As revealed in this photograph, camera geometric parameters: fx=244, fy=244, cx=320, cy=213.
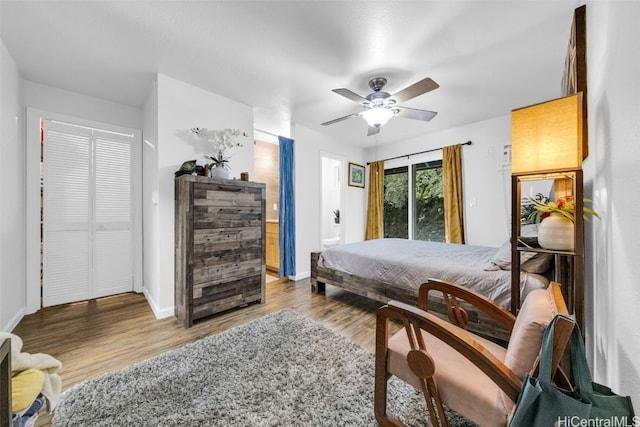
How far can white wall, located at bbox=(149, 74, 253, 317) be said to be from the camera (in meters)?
2.59

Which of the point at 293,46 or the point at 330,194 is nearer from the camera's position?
the point at 293,46

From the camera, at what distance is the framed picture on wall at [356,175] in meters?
5.07

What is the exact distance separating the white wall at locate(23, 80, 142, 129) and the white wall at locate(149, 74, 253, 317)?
1.83 ft

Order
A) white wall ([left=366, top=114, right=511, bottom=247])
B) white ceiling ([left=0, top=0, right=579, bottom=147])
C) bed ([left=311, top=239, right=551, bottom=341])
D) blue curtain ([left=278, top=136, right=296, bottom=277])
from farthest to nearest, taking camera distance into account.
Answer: blue curtain ([left=278, top=136, right=296, bottom=277]) → white wall ([left=366, top=114, right=511, bottom=247]) → bed ([left=311, top=239, right=551, bottom=341]) → white ceiling ([left=0, top=0, right=579, bottom=147])

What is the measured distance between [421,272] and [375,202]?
2.98 metres

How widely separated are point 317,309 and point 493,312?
6.00 feet

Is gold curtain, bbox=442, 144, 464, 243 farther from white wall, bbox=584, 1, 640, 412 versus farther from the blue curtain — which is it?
white wall, bbox=584, 1, 640, 412

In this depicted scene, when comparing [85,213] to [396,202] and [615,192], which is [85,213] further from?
[396,202]

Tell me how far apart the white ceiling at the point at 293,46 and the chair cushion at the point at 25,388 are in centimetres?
221

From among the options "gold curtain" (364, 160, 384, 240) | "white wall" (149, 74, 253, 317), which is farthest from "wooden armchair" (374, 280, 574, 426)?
"gold curtain" (364, 160, 384, 240)

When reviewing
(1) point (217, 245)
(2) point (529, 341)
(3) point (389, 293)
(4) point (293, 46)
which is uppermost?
(4) point (293, 46)

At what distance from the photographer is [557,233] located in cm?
126

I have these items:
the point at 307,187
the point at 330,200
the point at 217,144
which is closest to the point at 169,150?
the point at 217,144

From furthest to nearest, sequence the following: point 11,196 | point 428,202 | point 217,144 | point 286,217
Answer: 1. point 428,202
2. point 286,217
3. point 217,144
4. point 11,196
